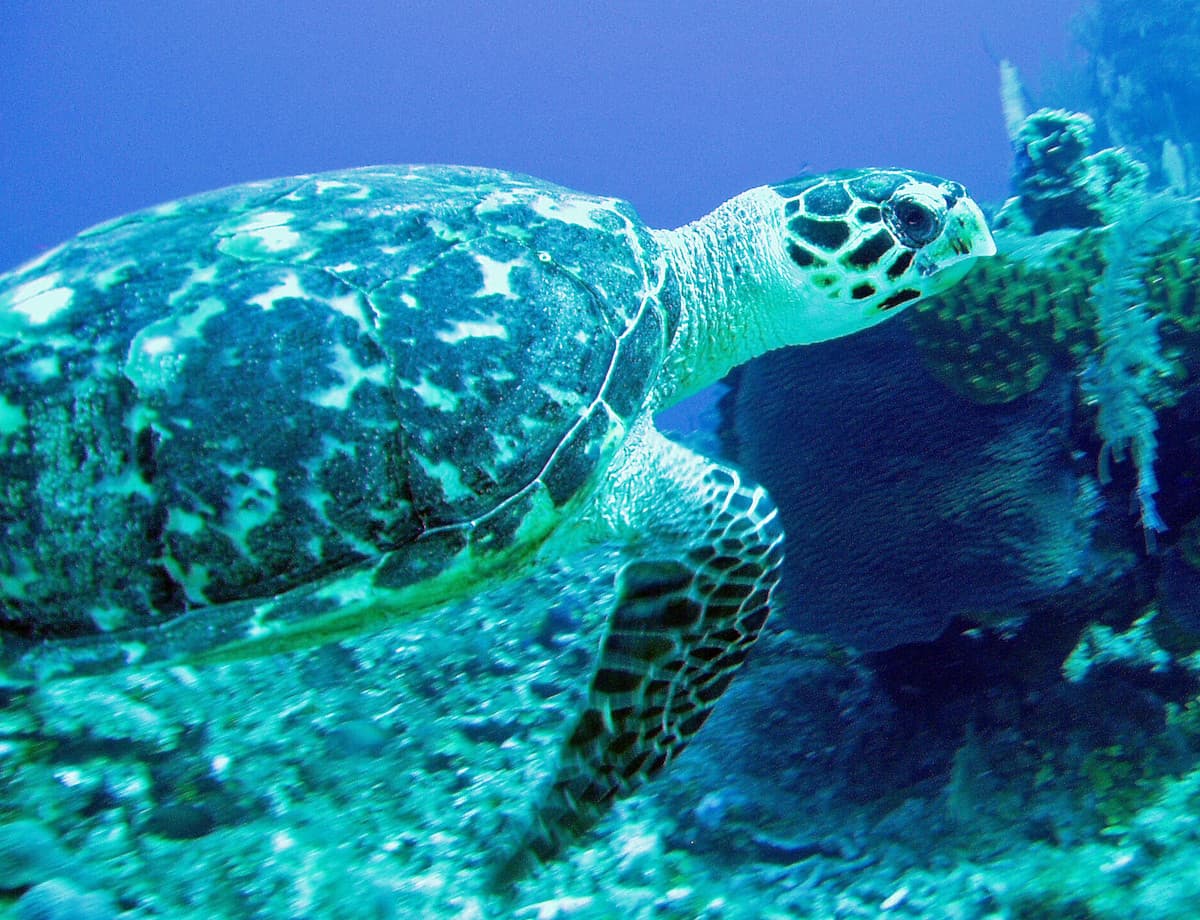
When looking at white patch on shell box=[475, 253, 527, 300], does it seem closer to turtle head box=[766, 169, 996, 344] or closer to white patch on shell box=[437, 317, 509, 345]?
white patch on shell box=[437, 317, 509, 345]

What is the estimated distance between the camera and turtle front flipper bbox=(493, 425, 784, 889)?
192cm

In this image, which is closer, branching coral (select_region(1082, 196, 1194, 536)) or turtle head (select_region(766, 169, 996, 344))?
branching coral (select_region(1082, 196, 1194, 536))

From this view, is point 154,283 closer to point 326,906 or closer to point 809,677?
point 326,906

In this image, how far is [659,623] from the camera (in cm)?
207

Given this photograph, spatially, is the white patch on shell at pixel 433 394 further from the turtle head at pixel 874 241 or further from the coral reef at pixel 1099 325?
the coral reef at pixel 1099 325

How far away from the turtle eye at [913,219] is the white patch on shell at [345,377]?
6.63ft

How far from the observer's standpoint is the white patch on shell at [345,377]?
1679 mm

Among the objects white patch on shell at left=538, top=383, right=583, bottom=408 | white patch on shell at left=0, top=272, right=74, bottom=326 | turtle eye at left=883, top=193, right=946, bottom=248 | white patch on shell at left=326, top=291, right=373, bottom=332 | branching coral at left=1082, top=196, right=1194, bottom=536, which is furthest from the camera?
turtle eye at left=883, top=193, right=946, bottom=248

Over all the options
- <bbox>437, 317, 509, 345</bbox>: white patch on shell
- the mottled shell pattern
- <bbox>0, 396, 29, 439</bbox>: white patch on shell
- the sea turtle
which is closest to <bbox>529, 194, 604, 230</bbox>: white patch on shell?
the sea turtle

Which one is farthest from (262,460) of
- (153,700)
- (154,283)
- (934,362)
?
(934,362)

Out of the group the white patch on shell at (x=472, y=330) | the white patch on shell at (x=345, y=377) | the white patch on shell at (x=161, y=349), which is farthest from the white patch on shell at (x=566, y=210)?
the white patch on shell at (x=161, y=349)

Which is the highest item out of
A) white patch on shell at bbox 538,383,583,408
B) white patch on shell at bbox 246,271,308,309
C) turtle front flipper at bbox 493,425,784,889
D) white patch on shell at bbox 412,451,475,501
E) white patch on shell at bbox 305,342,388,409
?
white patch on shell at bbox 246,271,308,309

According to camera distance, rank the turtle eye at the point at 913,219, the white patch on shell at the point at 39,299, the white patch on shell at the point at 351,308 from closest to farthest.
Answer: the white patch on shell at the point at 39,299
the white patch on shell at the point at 351,308
the turtle eye at the point at 913,219

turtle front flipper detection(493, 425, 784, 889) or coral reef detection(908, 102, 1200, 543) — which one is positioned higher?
coral reef detection(908, 102, 1200, 543)
